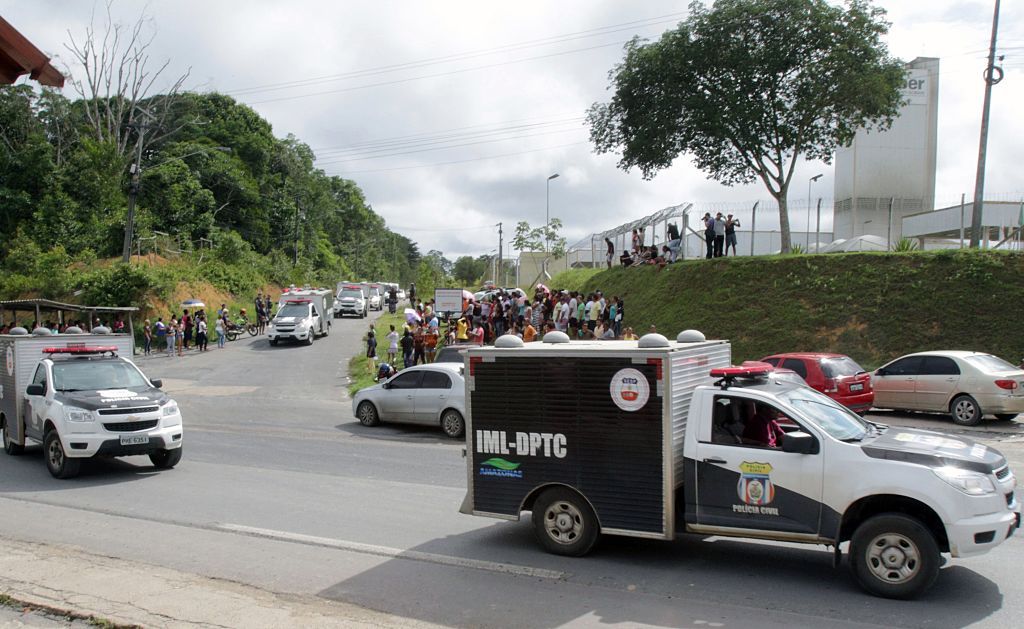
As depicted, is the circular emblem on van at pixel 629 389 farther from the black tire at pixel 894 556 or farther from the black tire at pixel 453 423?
the black tire at pixel 453 423

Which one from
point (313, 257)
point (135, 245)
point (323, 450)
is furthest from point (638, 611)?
point (313, 257)

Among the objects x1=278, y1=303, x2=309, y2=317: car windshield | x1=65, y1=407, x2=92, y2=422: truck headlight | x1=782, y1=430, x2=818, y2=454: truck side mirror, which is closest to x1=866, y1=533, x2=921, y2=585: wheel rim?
x1=782, y1=430, x2=818, y2=454: truck side mirror

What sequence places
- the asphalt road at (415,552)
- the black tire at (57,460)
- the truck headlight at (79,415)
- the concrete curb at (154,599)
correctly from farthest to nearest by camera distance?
1. the black tire at (57,460)
2. the truck headlight at (79,415)
3. the asphalt road at (415,552)
4. the concrete curb at (154,599)

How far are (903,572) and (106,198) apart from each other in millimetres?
62396

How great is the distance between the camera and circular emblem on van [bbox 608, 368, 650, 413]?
7056mm

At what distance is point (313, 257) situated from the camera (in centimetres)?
8144

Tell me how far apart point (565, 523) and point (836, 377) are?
10162 mm

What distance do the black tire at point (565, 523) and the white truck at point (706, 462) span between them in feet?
0.04

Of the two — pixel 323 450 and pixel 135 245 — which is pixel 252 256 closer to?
pixel 135 245

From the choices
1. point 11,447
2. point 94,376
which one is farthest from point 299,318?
point 94,376

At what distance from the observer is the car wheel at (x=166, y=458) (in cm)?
1265

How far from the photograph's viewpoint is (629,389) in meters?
7.12

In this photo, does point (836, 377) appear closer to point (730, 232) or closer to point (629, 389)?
point (629, 389)

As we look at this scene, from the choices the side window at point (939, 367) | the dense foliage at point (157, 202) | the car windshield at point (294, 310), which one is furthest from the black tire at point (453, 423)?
the dense foliage at point (157, 202)
